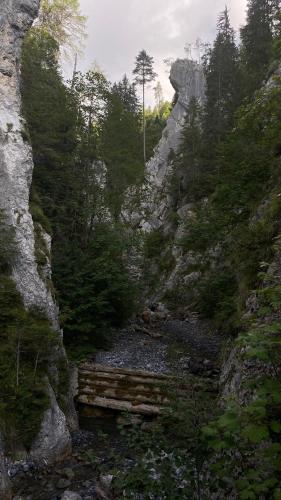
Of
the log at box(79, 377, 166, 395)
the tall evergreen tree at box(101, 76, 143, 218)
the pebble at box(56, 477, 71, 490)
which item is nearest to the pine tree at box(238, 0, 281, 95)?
the tall evergreen tree at box(101, 76, 143, 218)

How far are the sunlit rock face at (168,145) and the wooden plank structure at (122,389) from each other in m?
21.0

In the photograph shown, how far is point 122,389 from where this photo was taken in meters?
13.0

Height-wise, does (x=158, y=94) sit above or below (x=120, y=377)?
above

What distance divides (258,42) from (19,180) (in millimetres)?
34489

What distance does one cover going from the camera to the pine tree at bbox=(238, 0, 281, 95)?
35.7 metres

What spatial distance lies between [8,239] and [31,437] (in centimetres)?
658

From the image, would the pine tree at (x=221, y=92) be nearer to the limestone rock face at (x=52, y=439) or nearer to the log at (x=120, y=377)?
the log at (x=120, y=377)

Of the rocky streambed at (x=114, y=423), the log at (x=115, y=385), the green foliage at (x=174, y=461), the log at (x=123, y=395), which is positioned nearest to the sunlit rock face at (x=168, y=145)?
the rocky streambed at (x=114, y=423)

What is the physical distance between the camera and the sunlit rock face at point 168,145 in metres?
40.8

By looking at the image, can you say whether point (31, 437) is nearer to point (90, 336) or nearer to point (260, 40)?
point (90, 336)

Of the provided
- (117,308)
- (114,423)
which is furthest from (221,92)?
(114,423)

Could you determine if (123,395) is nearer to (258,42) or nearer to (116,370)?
(116,370)

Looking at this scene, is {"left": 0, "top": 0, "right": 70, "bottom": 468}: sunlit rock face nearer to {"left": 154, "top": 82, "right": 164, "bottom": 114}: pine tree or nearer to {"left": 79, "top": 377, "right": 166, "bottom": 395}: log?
{"left": 79, "top": 377, "right": 166, "bottom": 395}: log

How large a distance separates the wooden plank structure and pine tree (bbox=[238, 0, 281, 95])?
3129 cm
